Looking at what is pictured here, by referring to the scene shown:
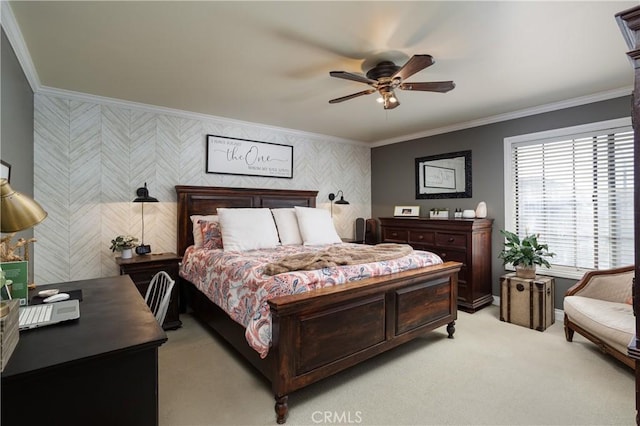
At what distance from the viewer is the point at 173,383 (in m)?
2.30

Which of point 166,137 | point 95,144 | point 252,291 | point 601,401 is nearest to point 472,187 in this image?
point 601,401

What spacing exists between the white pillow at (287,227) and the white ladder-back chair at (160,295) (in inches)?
53.2

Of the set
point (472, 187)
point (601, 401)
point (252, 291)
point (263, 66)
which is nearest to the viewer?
point (601, 401)

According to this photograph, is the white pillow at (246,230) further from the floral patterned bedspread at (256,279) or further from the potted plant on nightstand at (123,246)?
the potted plant on nightstand at (123,246)

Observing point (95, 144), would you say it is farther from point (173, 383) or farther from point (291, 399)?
point (291, 399)

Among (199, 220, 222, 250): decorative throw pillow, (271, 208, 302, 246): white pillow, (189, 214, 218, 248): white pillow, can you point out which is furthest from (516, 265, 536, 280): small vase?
(189, 214, 218, 248): white pillow

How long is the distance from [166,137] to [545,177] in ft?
15.1

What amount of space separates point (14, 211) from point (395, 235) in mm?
4304

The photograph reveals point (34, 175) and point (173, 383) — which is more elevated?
point (34, 175)

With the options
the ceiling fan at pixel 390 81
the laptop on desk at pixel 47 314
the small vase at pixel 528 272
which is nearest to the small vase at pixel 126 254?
the laptop on desk at pixel 47 314

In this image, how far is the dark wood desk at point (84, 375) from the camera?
3.24 ft

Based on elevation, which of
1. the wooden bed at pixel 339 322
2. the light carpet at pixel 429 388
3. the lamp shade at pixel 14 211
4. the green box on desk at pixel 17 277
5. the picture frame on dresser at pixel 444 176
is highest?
the picture frame on dresser at pixel 444 176

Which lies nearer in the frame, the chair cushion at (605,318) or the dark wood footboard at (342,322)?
the dark wood footboard at (342,322)

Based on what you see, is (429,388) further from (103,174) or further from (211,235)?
(103,174)
